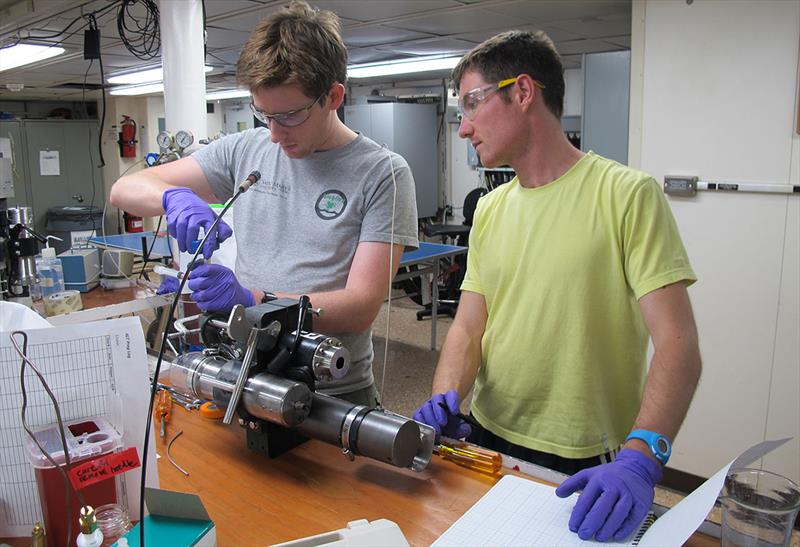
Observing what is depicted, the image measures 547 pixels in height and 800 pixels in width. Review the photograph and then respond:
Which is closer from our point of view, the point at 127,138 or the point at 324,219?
the point at 324,219

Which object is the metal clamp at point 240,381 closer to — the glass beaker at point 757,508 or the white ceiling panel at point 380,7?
the glass beaker at point 757,508

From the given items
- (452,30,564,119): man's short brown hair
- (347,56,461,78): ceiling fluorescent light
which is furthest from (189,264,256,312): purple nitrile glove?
(347,56,461,78): ceiling fluorescent light

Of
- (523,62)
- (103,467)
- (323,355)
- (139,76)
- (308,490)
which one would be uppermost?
(139,76)

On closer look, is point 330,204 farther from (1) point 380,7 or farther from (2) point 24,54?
(2) point 24,54

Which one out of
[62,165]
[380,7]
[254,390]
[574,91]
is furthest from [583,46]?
[62,165]

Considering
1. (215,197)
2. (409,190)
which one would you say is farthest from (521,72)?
(215,197)

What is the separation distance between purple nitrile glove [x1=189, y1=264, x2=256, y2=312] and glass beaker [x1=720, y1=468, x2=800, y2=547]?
2.90ft

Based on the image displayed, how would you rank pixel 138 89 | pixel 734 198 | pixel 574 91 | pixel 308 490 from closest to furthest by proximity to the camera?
pixel 308 490
pixel 734 198
pixel 574 91
pixel 138 89

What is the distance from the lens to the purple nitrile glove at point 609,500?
0.87m

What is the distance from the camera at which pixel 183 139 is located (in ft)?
7.95

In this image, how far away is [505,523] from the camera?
2.99 ft

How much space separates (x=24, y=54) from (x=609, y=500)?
5.81 m

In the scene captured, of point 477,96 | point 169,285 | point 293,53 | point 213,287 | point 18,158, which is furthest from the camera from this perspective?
point 18,158

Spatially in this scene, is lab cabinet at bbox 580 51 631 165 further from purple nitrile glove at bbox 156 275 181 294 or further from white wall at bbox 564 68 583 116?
white wall at bbox 564 68 583 116
